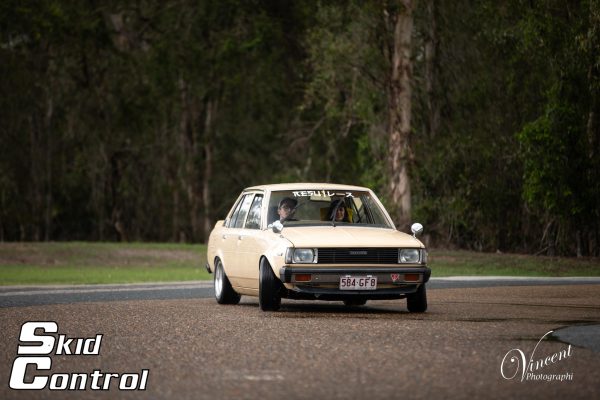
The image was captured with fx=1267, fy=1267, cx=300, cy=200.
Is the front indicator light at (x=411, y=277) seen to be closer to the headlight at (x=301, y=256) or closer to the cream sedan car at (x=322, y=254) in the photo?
the cream sedan car at (x=322, y=254)

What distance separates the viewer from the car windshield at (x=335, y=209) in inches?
639

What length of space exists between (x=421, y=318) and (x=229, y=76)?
36.3 m

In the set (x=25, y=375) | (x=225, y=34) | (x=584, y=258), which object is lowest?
(x=584, y=258)

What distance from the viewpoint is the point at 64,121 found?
52.8 metres

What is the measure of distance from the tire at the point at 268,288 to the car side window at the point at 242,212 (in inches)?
70.9

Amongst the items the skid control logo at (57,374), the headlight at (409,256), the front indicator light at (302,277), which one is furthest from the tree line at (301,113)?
the skid control logo at (57,374)

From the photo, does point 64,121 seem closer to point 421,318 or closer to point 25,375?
point 421,318

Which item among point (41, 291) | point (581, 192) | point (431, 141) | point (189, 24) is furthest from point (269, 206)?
point (189, 24)

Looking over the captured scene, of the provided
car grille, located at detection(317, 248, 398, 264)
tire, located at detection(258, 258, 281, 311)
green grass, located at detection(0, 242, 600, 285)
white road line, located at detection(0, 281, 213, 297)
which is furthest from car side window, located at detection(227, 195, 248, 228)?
green grass, located at detection(0, 242, 600, 285)

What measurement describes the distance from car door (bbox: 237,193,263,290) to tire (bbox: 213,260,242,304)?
652mm

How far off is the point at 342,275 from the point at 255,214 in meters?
2.35

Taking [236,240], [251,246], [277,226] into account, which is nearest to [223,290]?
[236,240]

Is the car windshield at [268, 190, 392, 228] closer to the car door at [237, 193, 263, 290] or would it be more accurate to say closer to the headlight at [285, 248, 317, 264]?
the car door at [237, 193, 263, 290]

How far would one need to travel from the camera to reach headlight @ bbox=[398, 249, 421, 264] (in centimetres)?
1501
